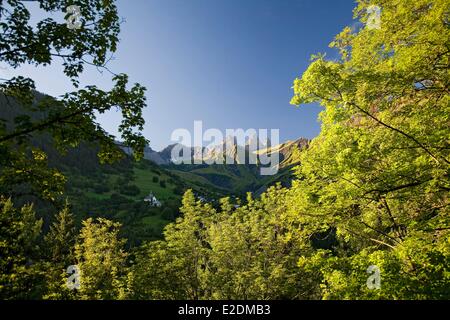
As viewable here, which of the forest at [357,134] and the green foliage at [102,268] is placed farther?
the green foliage at [102,268]

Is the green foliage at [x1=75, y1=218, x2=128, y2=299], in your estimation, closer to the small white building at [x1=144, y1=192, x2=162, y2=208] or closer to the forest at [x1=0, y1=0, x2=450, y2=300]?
the forest at [x1=0, y1=0, x2=450, y2=300]

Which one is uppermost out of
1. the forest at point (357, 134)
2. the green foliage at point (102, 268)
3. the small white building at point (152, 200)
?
the small white building at point (152, 200)

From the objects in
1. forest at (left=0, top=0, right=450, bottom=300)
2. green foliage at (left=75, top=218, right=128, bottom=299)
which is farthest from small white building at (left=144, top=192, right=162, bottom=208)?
forest at (left=0, top=0, right=450, bottom=300)

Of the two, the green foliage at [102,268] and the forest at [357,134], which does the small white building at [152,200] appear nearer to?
the green foliage at [102,268]

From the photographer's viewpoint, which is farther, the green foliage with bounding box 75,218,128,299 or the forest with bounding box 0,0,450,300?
the green foliage with bounding box 75,218,128,299

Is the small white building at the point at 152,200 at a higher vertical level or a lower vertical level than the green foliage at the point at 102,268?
higher

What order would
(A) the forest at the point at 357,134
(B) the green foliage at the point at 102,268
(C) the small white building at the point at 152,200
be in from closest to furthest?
(A) the forest at the point at 357,134
(B) the green foliage at the point at 102,268
(C) the small white building at the point at 152,200

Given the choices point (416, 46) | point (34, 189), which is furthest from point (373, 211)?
point (34, 189)

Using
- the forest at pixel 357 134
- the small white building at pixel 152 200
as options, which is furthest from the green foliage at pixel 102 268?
the small white building at pixel 152 200

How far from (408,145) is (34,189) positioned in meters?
11.6

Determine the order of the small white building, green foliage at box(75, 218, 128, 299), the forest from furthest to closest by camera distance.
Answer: the small white building, green foliage at box(75, 218, 128, 299), the forest

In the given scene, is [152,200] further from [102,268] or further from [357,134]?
[357,134]
